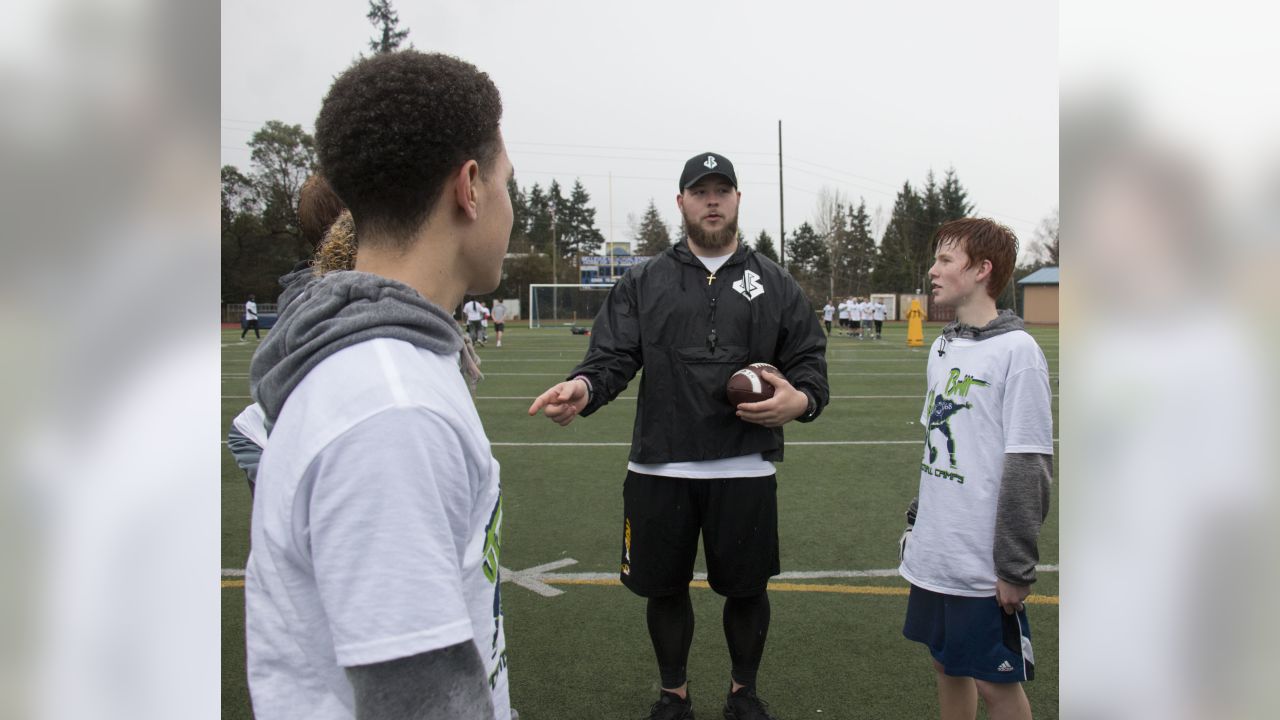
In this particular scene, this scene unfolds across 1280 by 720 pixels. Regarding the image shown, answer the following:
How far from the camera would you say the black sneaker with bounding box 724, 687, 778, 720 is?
3258 millimetres

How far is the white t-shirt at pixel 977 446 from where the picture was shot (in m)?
2.49

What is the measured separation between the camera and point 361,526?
902 mm

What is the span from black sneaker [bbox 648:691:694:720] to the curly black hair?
2615 millimetres

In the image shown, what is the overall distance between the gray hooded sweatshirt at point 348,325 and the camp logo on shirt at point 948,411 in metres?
1.98

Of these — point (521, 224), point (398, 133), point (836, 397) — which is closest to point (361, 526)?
point (398, 133)

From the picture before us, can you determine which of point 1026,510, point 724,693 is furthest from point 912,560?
point 724,693

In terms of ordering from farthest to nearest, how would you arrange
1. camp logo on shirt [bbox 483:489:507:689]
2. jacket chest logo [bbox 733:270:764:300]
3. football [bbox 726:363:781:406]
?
jacket chest logo [bbox 733:270:764:300], football [bbox 726:363:781:406], camp logo on shirt [bbox 483:489:507:689]

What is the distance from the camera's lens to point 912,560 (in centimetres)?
277

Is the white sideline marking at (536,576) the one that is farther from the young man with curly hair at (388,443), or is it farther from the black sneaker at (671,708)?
the young man with curly hair at (388,443)

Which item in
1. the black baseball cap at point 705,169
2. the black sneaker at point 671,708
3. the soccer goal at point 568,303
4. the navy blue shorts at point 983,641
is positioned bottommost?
the black sneaker at point 671,708

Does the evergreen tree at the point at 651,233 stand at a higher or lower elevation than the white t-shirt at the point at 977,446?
higher

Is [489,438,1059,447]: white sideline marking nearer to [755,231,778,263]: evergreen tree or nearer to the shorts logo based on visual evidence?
the shorts logo

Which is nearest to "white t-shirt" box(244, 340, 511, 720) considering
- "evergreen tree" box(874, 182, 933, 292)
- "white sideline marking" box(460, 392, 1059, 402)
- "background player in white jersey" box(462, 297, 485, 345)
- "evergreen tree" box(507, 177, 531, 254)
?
"white sideline marking" box(460, 392, 1059, 402)

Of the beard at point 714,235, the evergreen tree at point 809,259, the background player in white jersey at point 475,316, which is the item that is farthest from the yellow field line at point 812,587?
the evergreen tree at point 809,259
